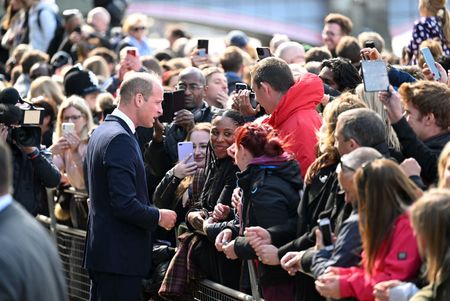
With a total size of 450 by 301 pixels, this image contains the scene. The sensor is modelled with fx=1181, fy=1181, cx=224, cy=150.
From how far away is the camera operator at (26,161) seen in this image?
32.6ft

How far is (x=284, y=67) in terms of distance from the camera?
8.20 metres

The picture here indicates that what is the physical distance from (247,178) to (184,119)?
2260 millimetres

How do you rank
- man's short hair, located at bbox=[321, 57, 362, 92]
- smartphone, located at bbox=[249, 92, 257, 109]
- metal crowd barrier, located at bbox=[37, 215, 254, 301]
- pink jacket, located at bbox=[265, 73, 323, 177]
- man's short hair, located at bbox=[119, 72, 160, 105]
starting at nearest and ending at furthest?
pink jacket, located at bbox=[265, 73, 323, 177], man's short hair, located at bbox=[119, 72, 160, 105], man's short hair, located at bbox=[321, 57, 362, 92], smartphone, located at bbox=[249, 92, 257, 109], metal crowd barrier, located at bbox=[37, 215, 254, 301]

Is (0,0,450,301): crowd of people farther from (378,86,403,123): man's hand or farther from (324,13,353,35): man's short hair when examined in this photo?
(324,13,353,35): man's short hair

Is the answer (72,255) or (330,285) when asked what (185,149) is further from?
(330,285)

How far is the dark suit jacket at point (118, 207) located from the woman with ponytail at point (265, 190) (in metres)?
1.01

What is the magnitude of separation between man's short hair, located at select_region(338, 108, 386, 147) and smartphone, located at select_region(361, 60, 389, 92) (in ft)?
1.03

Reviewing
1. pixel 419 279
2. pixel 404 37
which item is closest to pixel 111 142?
pixel 419 279

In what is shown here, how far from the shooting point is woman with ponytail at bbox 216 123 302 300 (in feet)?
23.5

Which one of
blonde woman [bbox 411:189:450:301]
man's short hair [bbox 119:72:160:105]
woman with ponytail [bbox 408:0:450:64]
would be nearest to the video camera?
man's short hair [bbox 119:72:160:105]

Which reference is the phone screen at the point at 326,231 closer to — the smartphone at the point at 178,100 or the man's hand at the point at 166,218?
the man's hand at the point at 166,218

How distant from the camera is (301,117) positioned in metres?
7.94

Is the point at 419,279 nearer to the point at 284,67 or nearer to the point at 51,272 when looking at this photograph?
the point at 51,272

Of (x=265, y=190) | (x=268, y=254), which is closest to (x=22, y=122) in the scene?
(x=265, y=190)
